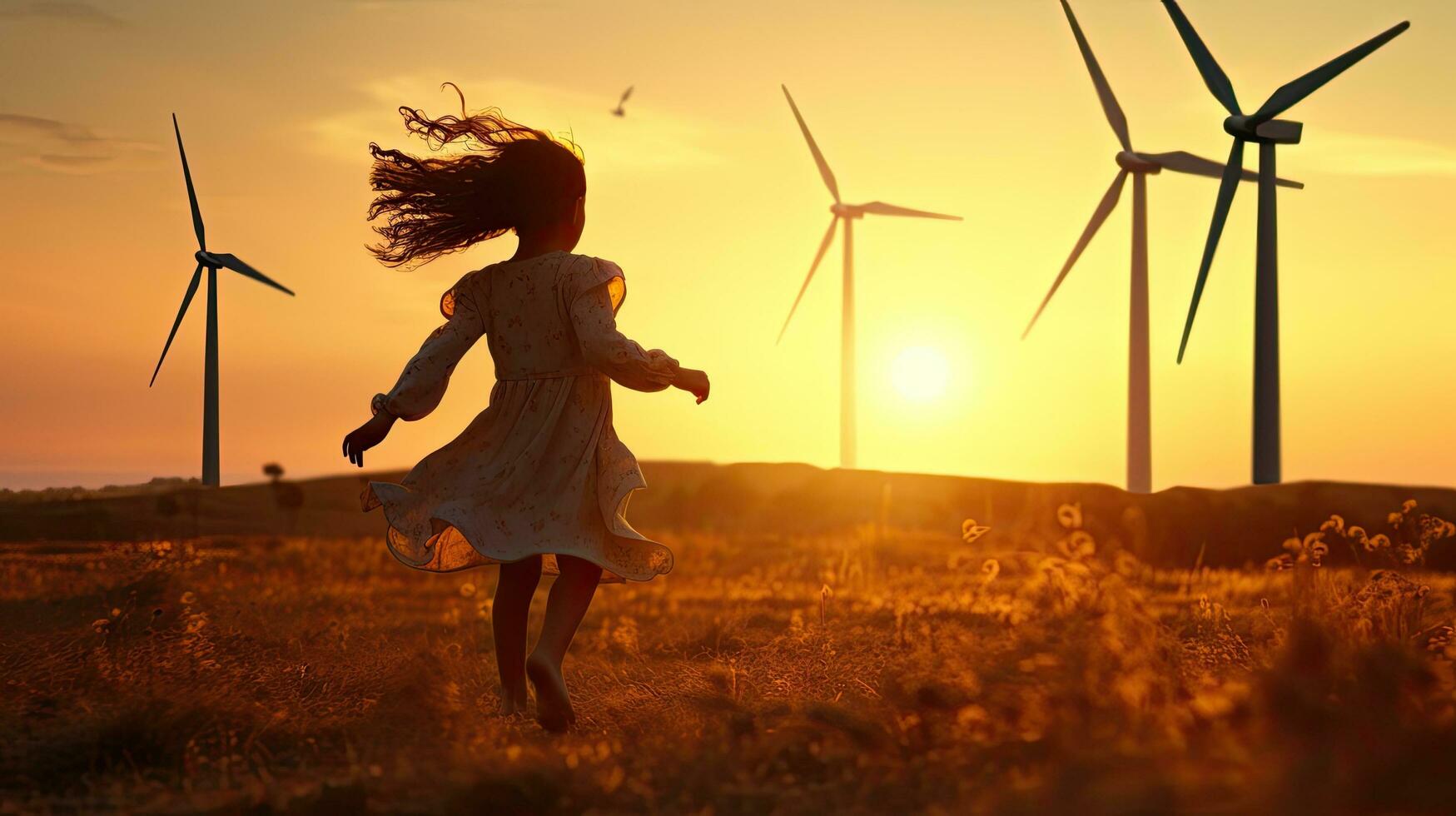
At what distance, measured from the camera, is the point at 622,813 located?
4.35m

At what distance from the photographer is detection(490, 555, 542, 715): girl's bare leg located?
6.71 m

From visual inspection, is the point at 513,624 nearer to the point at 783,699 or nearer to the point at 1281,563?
the point at 783,699

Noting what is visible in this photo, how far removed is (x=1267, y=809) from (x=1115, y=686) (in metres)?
1.59

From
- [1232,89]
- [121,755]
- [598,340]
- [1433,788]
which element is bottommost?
[121,755]

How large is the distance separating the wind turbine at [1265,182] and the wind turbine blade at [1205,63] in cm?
1

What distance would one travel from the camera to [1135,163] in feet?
87.4

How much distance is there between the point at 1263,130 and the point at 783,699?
1937 centimetres

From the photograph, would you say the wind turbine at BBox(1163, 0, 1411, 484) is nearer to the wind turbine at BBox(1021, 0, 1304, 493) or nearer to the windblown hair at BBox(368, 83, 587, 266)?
the wind turbine at BBox(1021, 0, 1304, 493)

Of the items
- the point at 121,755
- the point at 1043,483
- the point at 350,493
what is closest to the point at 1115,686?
the point at 121,755

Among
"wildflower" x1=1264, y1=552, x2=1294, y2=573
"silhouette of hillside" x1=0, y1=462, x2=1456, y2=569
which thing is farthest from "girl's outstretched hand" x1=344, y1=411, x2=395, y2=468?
"wildflower" x1=1264, y1=552, x2=1294, y2=573

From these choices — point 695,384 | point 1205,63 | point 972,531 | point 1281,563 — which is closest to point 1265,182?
point 1205,63

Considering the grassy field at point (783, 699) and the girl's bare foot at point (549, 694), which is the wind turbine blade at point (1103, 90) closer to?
the grassy field at point (783, 699)

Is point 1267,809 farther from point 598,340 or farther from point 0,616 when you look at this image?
point 0,616

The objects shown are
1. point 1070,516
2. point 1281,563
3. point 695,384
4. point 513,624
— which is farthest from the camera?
point 1281,563
